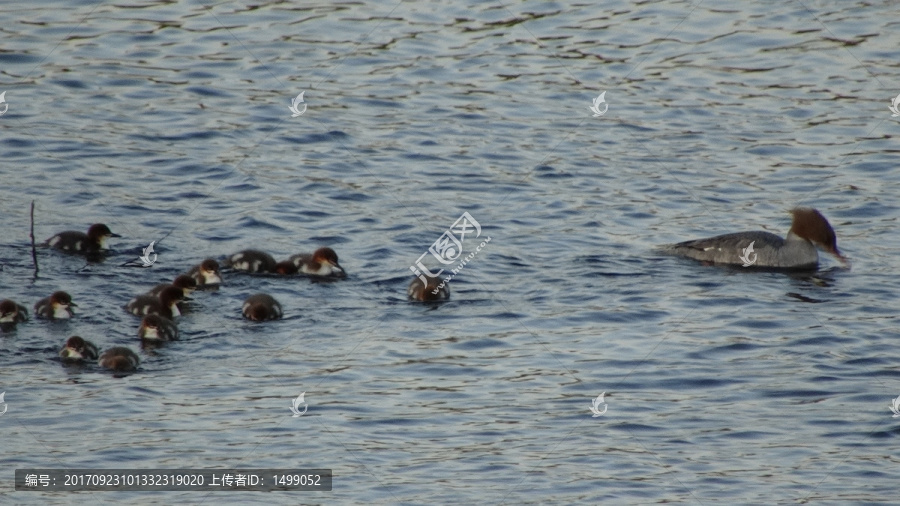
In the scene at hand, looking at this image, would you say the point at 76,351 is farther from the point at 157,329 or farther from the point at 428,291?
the point at 428,291

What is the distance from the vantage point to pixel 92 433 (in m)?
8.09

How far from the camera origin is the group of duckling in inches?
363

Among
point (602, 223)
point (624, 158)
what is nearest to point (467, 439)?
point (602, 223)

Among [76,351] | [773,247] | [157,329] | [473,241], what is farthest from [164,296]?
[773,247]

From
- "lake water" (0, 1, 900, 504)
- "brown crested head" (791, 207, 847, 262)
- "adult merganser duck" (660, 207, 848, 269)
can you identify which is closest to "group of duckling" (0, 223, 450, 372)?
"lake water" (0, 1, 900, 504)

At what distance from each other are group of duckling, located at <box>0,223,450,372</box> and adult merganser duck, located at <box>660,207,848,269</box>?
8.51 ft

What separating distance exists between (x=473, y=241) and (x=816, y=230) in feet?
10.0

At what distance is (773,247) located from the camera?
1203cm

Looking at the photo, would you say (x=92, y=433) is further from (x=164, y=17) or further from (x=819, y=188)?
(x=164, y=17)

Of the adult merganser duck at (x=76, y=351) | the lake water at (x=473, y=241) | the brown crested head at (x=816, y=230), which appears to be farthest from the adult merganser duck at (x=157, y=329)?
the brown crested head at (x=816, y=230)

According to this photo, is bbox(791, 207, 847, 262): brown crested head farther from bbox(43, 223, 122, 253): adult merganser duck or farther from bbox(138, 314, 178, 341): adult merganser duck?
bbox(43, 223, 122, 253): adult merganser duck

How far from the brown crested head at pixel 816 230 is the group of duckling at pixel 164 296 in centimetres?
350

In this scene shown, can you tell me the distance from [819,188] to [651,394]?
5.48 meters

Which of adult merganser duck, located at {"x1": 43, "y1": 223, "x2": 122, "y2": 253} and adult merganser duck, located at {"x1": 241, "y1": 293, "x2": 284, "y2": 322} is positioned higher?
adult merganser duck, located at {"x1": 43, "y1": 223, "x2": 122, "y2": 253}
